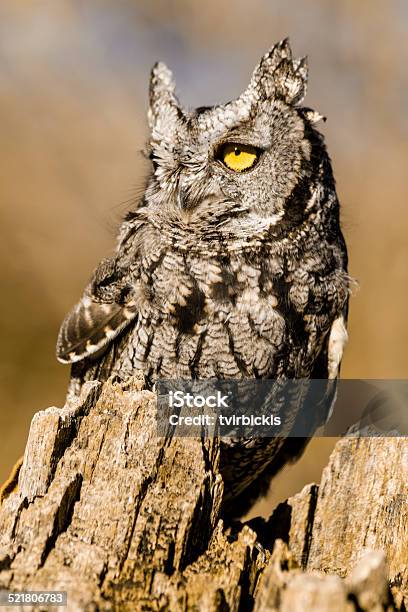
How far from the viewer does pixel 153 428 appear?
4.33 ft

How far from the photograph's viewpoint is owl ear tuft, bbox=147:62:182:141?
2.03 metres

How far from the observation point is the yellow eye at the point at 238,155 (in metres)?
1.91

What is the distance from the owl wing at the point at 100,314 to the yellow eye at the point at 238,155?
50 centimetres

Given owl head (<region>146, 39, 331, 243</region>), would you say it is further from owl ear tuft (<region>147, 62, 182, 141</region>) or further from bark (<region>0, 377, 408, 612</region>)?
bark (<region>0, 377, 408, 612</region>)

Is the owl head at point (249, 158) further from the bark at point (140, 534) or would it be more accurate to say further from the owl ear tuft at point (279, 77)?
the bark at point (140, 534)

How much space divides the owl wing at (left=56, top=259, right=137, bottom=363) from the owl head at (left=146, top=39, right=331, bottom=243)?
10.9 inches

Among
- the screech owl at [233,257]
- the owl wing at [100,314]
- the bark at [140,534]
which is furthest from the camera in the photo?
the owl wing at [100,314]

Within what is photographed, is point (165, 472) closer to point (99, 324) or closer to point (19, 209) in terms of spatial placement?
point (99, 324)

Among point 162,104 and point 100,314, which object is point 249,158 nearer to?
point 162,104

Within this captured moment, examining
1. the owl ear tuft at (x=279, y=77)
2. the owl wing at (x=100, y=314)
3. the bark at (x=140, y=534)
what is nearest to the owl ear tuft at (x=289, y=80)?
the owl ear tuft at (x=279, y=77)

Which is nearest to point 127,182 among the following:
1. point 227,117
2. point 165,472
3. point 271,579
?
point 227,117

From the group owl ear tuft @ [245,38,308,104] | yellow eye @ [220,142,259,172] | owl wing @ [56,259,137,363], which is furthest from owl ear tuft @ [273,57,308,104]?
owl wing @ [56,259,137,363]

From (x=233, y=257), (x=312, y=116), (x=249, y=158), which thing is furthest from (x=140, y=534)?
(x=312, y=116)

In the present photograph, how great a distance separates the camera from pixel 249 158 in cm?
191
